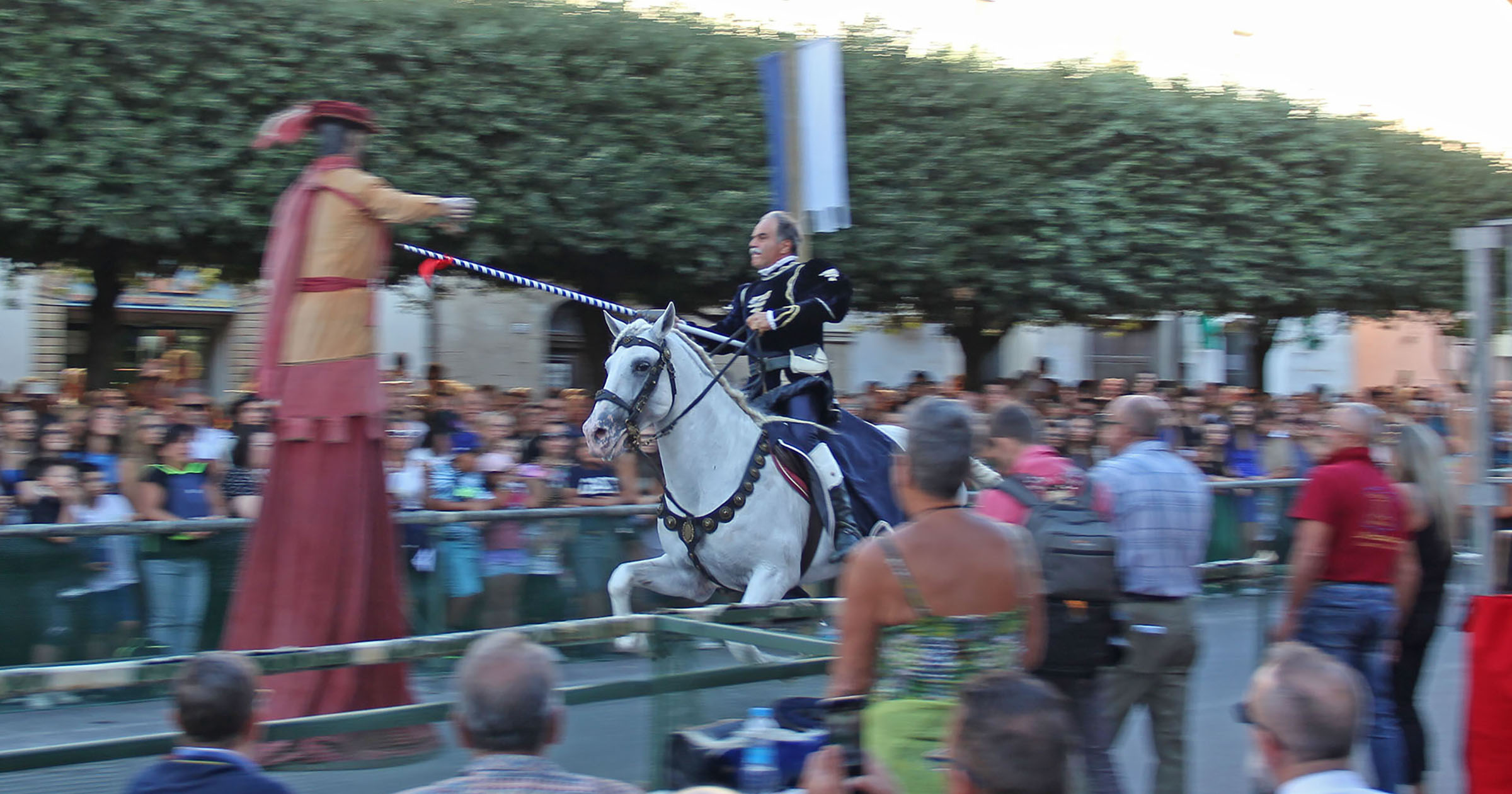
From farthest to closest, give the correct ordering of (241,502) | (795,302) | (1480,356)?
(241,502)
(795,302)
(1480,356)

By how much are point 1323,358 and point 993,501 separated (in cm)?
3247

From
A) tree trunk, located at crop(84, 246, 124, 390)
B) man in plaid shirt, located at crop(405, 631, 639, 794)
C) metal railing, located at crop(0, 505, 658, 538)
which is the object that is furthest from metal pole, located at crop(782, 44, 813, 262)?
tree trunk, located at crop(84, 246, 124, 390)

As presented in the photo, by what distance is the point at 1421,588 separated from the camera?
6.11 m

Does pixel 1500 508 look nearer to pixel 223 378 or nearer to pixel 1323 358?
pixel 223 378

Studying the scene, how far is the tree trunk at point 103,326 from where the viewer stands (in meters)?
15.5

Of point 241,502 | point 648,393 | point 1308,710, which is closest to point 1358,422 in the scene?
point 648,393

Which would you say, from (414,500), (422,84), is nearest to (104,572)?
(414,500)

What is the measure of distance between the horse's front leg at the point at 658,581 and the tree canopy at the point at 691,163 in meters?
7.60

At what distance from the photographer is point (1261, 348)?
23.1m

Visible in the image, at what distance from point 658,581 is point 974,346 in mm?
12660

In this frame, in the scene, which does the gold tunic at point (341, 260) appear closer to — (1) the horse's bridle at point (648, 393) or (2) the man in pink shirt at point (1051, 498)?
(1) the horse's bridle at point (648, 393)

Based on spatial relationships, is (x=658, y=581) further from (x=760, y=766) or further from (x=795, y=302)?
(x=760, y=766)

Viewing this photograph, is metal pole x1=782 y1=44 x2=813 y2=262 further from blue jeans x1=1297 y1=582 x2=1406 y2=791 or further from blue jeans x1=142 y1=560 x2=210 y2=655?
blue jeans x1=142 y1=560 x2=210 y2=655

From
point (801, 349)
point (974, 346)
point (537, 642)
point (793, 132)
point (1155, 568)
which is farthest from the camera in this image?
point (974, 346)
